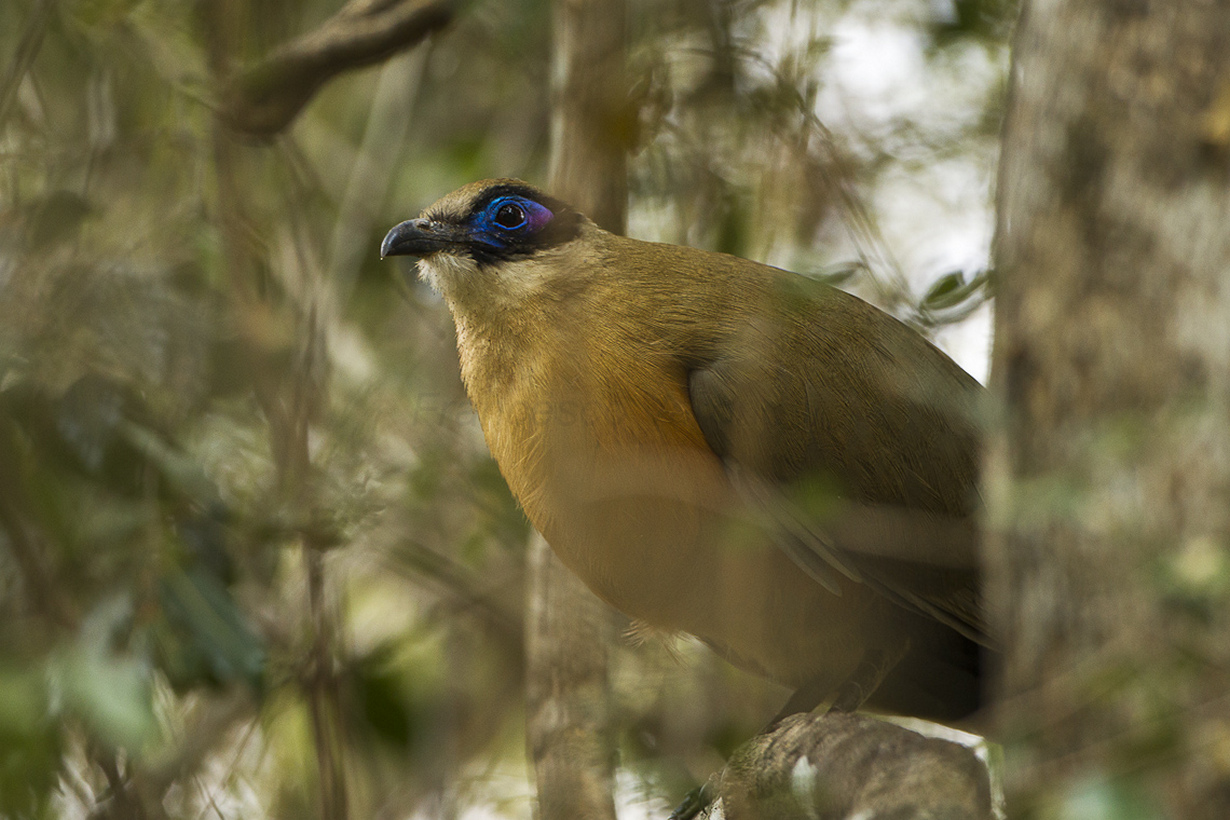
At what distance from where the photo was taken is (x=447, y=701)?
4832mm

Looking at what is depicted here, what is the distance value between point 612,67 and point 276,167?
68.7 inches

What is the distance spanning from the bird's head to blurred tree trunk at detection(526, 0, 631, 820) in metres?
0.30

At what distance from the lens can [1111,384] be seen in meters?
2.21

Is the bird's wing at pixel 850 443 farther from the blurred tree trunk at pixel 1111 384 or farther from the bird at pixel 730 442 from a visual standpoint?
the blurred tree trunk at pixel 1111 384

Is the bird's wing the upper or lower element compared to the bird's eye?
lower

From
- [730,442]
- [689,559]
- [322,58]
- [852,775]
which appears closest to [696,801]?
[689,559]

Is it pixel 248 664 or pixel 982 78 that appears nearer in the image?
pixel 248 664

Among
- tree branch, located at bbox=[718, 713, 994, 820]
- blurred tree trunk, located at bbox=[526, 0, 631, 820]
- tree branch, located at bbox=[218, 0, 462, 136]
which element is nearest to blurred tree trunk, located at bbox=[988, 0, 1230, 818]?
tree branch, located at bbox=[718, 713, 994, 820]

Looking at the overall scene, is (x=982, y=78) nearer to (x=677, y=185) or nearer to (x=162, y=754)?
(x=677, y=185)

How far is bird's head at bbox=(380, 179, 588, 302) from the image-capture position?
3.78 m

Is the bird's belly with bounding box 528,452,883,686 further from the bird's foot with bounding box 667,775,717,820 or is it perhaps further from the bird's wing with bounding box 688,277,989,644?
the bird's foot with bounding box 667,775,717,820

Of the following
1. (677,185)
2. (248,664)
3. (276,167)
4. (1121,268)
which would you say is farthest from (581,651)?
(276,167)

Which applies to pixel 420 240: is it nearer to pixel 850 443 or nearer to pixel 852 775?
pixel 850 443

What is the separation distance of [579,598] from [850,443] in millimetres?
1099
